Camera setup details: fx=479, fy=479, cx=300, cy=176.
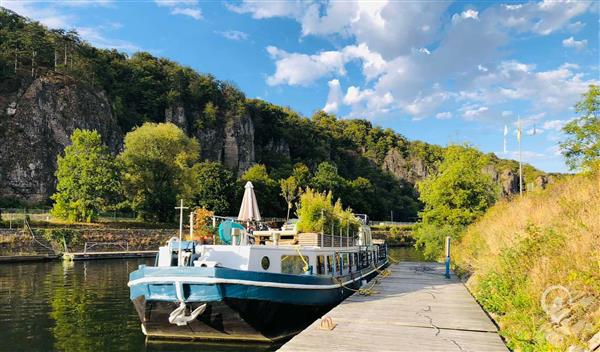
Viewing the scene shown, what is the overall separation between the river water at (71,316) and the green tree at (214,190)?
45.8m

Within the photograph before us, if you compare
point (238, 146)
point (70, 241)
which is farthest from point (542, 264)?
point (238, 146)

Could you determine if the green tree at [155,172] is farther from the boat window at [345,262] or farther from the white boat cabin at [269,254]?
the white boat cabin at [269,254]

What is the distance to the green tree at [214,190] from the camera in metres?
76.8

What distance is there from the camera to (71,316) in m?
17.6

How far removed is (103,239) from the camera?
170ft

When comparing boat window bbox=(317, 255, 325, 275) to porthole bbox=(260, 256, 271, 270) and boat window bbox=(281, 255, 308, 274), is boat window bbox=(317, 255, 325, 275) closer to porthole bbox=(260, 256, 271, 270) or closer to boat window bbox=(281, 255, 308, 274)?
boat window bbox=(281, 255, 308, 274)

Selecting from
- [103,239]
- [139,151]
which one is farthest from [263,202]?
[103,239]

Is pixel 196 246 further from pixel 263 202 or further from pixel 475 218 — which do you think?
pixel 263 202

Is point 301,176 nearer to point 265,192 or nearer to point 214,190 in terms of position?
point 265,192

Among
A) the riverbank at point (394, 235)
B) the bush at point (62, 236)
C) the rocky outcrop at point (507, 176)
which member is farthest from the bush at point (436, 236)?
the rocky outcrop at point (507, 176)

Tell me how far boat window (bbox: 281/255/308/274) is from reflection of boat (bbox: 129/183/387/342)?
3 centimetres

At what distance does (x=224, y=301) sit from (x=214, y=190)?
66121mm

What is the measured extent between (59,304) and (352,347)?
1501cm

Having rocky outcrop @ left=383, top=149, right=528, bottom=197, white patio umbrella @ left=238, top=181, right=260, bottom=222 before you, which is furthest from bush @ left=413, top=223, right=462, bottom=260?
rocky outcrop @ left=383, top=149, right=528, bottom=197
